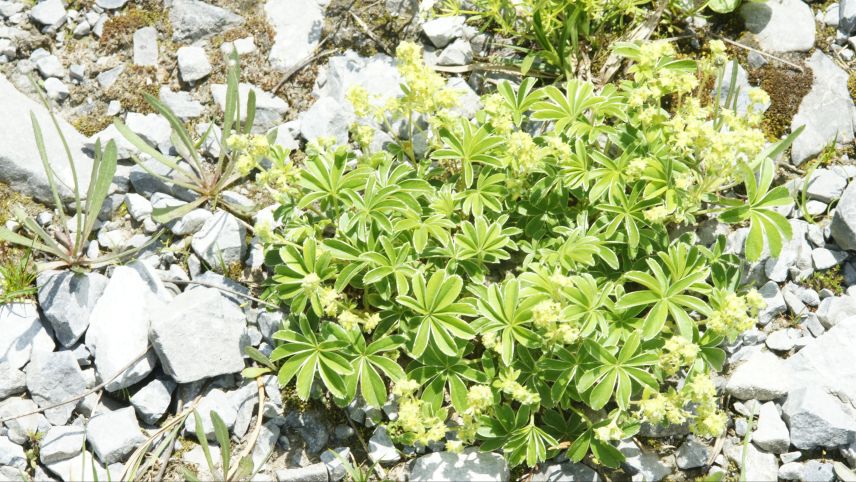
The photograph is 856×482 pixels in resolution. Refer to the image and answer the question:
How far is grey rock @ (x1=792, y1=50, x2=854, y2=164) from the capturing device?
16.3 ft

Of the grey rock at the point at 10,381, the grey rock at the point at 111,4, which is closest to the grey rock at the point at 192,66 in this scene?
the grey rock at the point at 111,4

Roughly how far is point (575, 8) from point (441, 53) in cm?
100

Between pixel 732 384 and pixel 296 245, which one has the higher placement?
pixel 296 245

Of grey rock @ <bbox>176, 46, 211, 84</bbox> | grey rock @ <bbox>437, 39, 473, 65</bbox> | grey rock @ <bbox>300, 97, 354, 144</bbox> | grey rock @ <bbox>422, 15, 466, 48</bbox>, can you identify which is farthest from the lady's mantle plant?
grey rock @ <bbox>176, 46, 211, 84</bbox>

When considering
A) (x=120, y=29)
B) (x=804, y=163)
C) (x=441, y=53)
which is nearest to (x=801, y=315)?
(x=804, y=163)

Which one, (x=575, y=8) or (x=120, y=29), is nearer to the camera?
(x=575, y=8)

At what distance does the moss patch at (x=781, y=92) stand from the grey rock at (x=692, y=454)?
2151mm

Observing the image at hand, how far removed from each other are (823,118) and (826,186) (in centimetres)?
50

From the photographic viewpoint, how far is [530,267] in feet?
14.0

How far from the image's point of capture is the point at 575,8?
16.5 ft

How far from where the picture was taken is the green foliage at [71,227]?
4.50 meters

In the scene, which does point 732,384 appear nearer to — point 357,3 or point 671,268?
point 671,268

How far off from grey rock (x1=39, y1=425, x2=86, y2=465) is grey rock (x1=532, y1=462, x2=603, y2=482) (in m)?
2.57

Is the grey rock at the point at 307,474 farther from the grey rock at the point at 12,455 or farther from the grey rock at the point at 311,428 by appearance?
the grey rock at the point at 12,455
